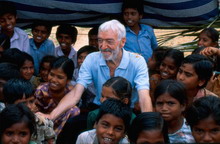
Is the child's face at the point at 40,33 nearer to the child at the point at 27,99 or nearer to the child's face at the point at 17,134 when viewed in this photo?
the child at the point at 27,99

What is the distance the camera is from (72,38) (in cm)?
582

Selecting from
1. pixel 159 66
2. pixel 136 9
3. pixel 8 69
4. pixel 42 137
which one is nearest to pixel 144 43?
pixel 136 9

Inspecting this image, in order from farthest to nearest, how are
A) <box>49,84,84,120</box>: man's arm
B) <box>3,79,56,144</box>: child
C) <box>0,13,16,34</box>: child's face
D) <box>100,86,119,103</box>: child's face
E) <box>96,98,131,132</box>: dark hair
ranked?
<box>0,13,16,34</box>: child's face
<box>49,84,84,120</box>: man's arm
<box>100,86,119,103</box>: child's face
<box>3,79,56,144</box>: child
<box>96,98,131,132</box>: dark hair

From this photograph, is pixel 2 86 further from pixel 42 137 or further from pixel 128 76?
pixel 128 76

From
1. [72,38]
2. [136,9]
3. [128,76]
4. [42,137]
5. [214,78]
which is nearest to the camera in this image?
[42,137]

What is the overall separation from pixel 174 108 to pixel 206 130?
A: 471 millimetres

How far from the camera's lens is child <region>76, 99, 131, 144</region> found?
129 inches

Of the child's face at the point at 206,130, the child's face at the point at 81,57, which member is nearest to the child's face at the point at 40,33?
the child's face at the point at 81,57

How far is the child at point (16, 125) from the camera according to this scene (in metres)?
3.20

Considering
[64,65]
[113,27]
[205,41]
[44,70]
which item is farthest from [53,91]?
[205,41]

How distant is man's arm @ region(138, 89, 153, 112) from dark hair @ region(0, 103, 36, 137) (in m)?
0.97

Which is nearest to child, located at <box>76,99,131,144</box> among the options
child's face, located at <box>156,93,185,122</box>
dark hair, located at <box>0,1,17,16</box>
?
child's face, located at <box>156,93,185,122</box>

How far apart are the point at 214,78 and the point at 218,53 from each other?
9.9 inches

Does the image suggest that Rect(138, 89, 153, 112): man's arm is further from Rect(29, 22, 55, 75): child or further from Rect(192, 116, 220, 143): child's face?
Rect(29, 22, 55, 75): child
